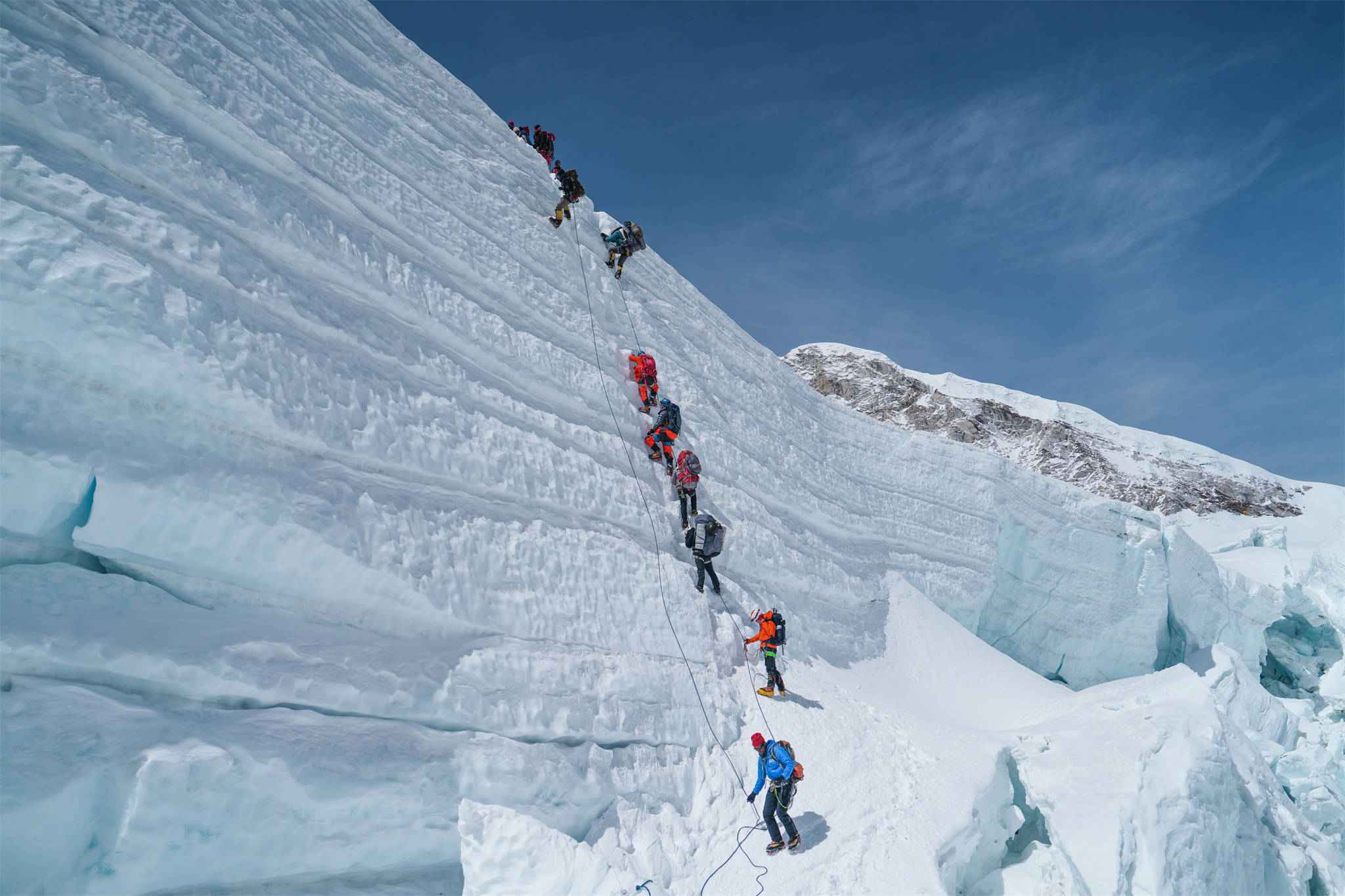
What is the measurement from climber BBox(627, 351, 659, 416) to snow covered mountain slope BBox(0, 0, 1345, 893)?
1.12 ft

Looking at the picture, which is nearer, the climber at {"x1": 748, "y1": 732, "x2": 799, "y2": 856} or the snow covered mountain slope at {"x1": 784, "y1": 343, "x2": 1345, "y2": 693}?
the climber at {"x1": 748, "y1": 732, "x2": 799, "y2": 856}

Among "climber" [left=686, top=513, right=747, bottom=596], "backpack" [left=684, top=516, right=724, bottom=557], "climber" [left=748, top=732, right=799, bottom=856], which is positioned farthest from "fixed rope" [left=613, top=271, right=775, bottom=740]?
"climber" [left=748, top=732, right=799, bottom=856]

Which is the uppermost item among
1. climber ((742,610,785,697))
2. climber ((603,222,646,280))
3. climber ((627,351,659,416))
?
climber ((603,222,646,280))

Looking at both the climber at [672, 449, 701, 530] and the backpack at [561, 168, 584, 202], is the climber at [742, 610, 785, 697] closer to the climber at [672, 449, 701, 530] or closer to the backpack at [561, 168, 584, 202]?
the climber at [672, 449, 701, 530]

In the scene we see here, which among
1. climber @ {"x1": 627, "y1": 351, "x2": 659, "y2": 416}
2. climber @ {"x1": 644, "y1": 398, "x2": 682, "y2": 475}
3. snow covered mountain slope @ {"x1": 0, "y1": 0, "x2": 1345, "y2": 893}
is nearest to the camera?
snow covered mountain slope @ {"x1": 0, "y1": 0, "x2": 1345, "y2": 893}

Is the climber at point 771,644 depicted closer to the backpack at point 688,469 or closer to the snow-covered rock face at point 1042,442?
the backpack at point 688,469

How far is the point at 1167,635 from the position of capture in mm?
17172

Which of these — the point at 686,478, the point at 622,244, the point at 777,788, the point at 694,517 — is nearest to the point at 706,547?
the point at 694,517

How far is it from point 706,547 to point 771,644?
1302 millimetres

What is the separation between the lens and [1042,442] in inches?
1359

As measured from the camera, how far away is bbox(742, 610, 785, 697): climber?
7.25 m

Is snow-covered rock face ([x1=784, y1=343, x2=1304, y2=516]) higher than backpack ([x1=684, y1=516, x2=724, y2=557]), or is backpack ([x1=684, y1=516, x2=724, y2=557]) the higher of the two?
snow-covered rock face ([x1=784, y1=343, x2=1304, y2=516])

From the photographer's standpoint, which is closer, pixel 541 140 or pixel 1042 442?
pixel 541 140

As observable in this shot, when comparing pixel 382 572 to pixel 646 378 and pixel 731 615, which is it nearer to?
pixel 731 615
